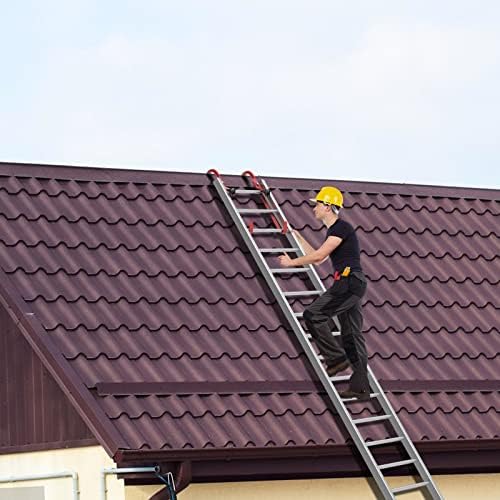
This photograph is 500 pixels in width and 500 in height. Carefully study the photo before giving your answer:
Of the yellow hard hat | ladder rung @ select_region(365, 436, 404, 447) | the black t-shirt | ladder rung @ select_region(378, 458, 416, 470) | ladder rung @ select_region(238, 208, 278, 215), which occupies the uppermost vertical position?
ladder rung @ select_region(238, 208, 278, 215)

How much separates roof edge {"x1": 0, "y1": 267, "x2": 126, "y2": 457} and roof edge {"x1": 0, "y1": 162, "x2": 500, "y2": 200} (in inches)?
75.7

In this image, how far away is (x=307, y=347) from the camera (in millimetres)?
15344

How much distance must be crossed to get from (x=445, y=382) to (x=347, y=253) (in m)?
1.69

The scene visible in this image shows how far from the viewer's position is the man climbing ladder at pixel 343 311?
1501cm

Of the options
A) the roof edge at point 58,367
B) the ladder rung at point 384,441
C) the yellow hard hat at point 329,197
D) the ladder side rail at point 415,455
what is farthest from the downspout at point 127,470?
the yellow hard hat at point 329,197

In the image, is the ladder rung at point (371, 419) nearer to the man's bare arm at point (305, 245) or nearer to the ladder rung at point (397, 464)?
the ladder rung at point (397, 464)

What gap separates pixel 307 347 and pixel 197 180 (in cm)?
286

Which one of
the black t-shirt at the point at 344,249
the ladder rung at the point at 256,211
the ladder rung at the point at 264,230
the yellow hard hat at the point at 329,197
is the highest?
the ladder rung at the point at 256,211

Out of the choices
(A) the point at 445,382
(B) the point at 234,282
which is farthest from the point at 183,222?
(A) the point at 445,382

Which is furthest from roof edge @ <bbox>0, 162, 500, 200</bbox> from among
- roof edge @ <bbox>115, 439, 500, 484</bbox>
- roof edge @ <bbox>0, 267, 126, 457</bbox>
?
roof edge @ <bbox>115, 439, 500, 484</bbox>

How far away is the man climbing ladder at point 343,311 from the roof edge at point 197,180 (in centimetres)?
242

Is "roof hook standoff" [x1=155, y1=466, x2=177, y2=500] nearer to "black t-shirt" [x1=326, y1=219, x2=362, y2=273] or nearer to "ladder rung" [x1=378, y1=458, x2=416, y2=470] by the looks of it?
"ladder rung" [x1=378, y1=458, x2=416, y2=470]

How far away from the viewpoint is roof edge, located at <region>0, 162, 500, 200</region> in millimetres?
16422

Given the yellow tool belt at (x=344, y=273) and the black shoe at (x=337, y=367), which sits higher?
the yellow tool belt at (x=344, y=273)
